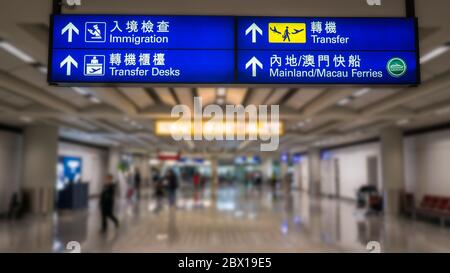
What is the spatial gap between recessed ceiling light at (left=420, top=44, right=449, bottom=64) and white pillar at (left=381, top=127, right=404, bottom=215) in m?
10.2

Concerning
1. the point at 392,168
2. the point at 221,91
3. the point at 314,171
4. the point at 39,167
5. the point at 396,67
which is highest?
the point at 221,91

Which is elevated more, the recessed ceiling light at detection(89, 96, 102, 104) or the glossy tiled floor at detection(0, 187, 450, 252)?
the recessed ceiling light at detection(89, 96, 102, 104)

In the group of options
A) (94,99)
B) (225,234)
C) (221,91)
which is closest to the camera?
(225,234)

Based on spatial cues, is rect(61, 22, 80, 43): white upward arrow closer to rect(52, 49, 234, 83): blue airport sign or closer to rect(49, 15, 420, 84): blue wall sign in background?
rect(49, 15, 420, 84): blue wall sign in background

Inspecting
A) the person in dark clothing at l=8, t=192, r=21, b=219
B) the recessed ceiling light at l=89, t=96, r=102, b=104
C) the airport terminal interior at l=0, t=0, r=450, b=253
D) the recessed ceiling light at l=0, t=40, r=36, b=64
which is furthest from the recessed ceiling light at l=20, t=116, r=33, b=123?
the recessed ceiling light at l=0, t=40, r=36, b=64

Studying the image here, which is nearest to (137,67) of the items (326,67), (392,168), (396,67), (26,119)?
(326,67)

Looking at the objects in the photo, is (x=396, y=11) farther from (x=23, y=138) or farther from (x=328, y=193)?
(x=328, y=193)

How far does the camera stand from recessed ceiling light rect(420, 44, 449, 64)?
6.15 meters

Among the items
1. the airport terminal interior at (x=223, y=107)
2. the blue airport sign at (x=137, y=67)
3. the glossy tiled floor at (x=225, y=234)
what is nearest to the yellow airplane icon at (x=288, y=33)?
the airport terminal interior at (x=223, y=107)

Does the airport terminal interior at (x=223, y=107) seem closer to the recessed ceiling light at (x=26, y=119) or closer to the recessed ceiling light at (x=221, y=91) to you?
the recessed ceiling light at (x=26, y=119)

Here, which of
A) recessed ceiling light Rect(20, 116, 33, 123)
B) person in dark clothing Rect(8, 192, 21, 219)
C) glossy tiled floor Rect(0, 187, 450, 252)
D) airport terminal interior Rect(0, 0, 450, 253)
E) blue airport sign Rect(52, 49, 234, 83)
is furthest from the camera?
person in dark clothing Rect(8, 192, 21, 219)

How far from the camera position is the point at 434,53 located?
6.43m

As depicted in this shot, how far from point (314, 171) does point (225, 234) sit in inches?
771

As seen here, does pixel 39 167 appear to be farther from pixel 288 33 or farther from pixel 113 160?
pixel 288 33
